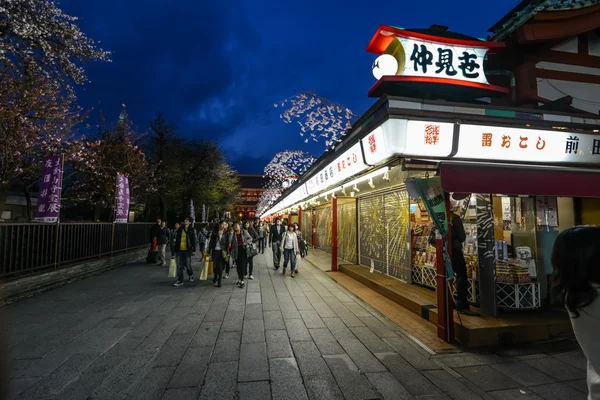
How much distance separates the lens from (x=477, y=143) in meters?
6.65

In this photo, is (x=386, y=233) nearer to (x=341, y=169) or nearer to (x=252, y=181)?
(x=341, y=169)

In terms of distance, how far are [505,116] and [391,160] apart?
9.38ft

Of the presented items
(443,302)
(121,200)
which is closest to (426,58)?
(443,302)

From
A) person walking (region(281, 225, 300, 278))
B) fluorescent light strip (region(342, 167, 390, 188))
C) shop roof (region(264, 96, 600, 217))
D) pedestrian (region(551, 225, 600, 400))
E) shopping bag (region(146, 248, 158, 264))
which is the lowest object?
shopping bag (region(146, 248, 158, 264))

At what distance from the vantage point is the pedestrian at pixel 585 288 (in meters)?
1.71

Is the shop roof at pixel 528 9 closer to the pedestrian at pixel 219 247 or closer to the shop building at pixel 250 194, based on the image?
the pedestrian at pixel 219 247

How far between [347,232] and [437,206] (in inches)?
399

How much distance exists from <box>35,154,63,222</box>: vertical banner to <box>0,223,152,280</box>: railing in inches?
14.3

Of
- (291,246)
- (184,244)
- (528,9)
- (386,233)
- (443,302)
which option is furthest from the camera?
(291,246)

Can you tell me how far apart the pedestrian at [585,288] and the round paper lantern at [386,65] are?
669cm

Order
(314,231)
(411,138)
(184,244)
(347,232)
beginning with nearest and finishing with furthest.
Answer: (411,138), (184,244), (347,232), (314,231)

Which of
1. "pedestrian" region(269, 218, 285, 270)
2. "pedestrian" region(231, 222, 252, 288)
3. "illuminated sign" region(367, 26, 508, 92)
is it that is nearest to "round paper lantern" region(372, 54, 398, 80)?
"illuminated sign" region(367, 26, 508, 92)

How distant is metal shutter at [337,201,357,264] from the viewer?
14.7 meters

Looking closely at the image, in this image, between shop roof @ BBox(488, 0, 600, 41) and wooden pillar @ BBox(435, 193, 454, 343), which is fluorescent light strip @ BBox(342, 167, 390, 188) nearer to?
wooden pillar @ BBox(435, 193, 454, 343)
